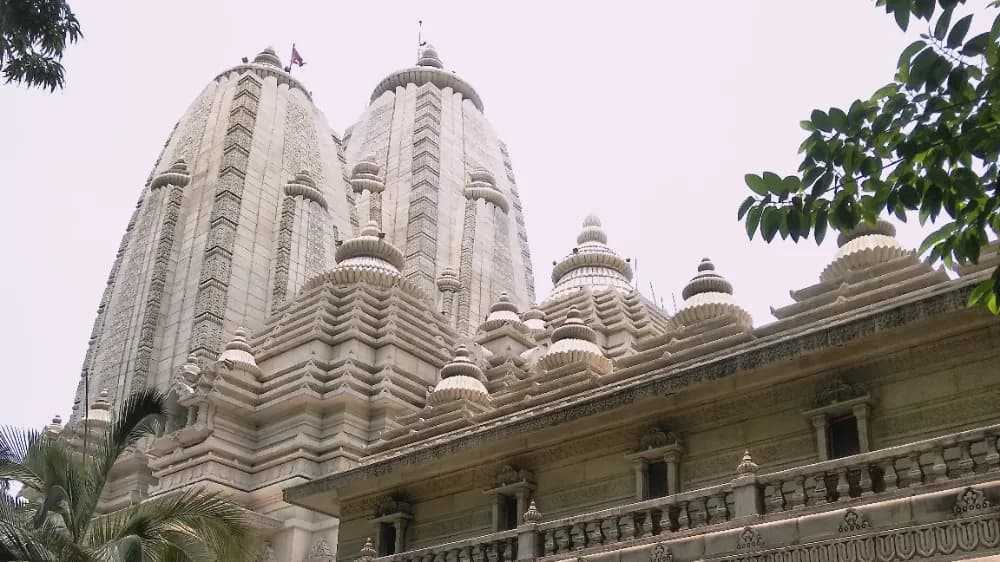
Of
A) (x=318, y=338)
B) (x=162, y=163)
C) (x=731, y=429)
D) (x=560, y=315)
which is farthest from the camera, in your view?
(x=162, y=163)

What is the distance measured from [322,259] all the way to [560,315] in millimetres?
13188

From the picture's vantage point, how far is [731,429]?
51.7 feet

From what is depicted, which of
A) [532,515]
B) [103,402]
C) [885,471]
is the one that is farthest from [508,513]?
[103,402]

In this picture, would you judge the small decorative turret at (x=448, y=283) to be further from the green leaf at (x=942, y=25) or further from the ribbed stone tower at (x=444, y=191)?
the green leaf at (x=942, y=25)

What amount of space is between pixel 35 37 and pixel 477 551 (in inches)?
353

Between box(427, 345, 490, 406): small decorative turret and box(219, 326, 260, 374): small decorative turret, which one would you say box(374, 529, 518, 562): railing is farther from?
box(219, 326, 260, 374): small decorative turret

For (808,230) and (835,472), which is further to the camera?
(835,472)

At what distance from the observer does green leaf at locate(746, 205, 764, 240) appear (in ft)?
29.5

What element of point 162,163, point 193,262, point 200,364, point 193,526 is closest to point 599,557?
point 193,526

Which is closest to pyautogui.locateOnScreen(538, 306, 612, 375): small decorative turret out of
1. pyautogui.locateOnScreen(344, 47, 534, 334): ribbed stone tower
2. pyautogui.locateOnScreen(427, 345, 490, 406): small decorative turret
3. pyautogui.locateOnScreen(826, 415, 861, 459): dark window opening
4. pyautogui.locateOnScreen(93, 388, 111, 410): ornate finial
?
pyautogui.locateOnScreen(427, 345, 490, 406): small decorative turret

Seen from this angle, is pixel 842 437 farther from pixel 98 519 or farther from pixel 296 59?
pixel 296 59

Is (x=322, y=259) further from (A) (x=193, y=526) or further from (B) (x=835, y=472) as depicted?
(B) (x=835, y=472)

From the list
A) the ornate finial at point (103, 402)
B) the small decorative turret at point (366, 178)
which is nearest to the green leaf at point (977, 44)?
the ornate finial at point (103, 402)

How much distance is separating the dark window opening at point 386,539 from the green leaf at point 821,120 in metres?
12.4
